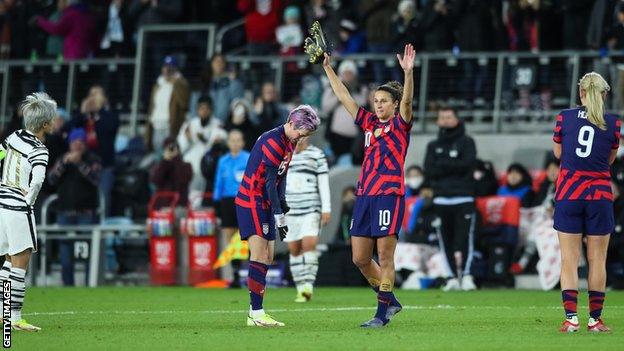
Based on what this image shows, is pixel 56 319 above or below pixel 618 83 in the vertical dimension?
below

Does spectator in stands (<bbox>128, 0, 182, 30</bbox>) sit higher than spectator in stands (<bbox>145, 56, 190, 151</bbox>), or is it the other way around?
spectator in stands (<bbox>128, 0, 182, 30</bbox>)

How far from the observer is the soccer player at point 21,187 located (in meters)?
13.8

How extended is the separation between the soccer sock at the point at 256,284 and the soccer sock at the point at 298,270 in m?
4.61

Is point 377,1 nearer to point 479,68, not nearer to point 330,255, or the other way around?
point 479,68

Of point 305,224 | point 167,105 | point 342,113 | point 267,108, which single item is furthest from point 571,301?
point 167,105

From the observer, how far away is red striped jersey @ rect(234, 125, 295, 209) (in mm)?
14398

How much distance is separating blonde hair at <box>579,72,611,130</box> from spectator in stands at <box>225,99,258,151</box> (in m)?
12.2

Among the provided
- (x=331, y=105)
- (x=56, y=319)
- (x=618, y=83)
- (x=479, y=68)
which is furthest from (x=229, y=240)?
(x=56, y=319)

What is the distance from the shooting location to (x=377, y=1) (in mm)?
26547

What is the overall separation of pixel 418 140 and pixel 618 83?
12.0ft

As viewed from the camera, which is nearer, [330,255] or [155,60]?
[330,255]

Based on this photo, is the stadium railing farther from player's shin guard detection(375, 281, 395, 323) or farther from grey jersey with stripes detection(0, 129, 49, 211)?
grey jersey with stripes detection(0, 129, 49, 211)

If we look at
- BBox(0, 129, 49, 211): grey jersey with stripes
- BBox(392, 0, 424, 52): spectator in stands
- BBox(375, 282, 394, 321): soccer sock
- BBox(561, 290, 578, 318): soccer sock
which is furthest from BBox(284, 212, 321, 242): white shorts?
BBox(392, 0, 424, 52): spectator in stands

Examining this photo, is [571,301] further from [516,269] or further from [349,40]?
[349,40]
